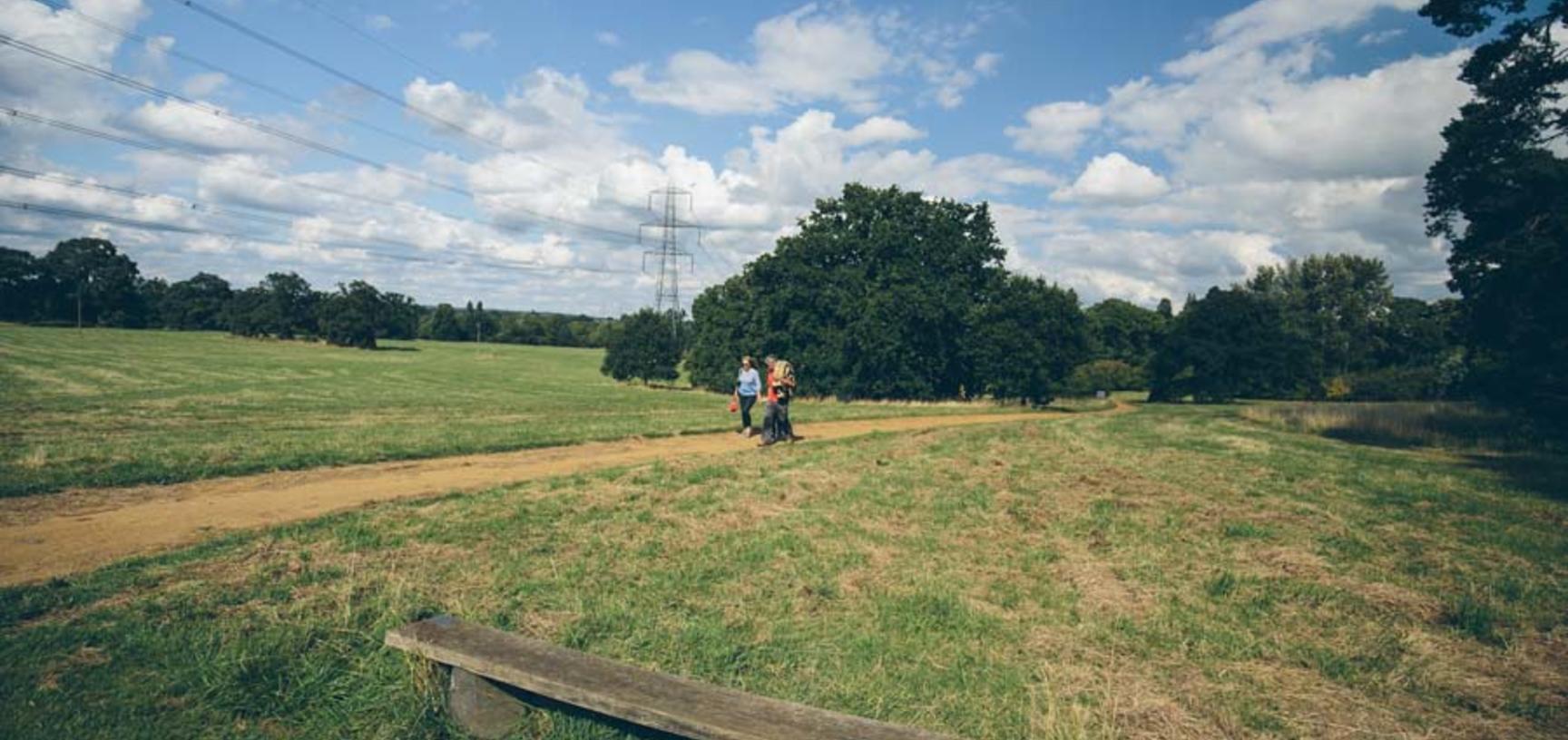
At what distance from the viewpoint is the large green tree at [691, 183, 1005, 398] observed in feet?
149

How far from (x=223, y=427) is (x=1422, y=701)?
25.4 meters

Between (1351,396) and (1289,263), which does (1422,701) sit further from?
(1289,263)

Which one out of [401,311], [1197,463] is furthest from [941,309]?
[401,311]

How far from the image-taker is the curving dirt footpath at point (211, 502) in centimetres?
833

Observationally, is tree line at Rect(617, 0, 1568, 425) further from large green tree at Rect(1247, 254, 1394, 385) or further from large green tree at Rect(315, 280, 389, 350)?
large green tree at Rect(315, 280, 389, 350)

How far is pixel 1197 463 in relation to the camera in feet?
53.2

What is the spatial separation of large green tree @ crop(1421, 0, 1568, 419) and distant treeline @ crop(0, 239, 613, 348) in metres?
108

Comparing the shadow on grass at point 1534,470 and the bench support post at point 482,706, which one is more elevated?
the shadow on grass at point 1534,470

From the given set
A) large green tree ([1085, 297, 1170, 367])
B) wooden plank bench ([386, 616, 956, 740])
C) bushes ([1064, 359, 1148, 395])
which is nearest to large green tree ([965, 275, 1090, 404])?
bushes ([1064, 359, 1148, 395])

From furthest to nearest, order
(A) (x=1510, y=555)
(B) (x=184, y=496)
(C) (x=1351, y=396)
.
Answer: (C) (x=1351, y=396) → (B) (x=184, y=496) → (A) (x=1510, y=555)

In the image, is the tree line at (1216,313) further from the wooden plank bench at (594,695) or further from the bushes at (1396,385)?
the wooden plank bench at (594,695)

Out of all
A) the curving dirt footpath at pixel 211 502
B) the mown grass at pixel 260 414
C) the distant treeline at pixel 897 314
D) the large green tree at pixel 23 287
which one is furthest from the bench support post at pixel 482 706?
the large green tree at pixel 23 287

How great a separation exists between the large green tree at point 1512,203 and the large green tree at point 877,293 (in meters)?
25.5

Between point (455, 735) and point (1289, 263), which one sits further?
point (1289, 263)
